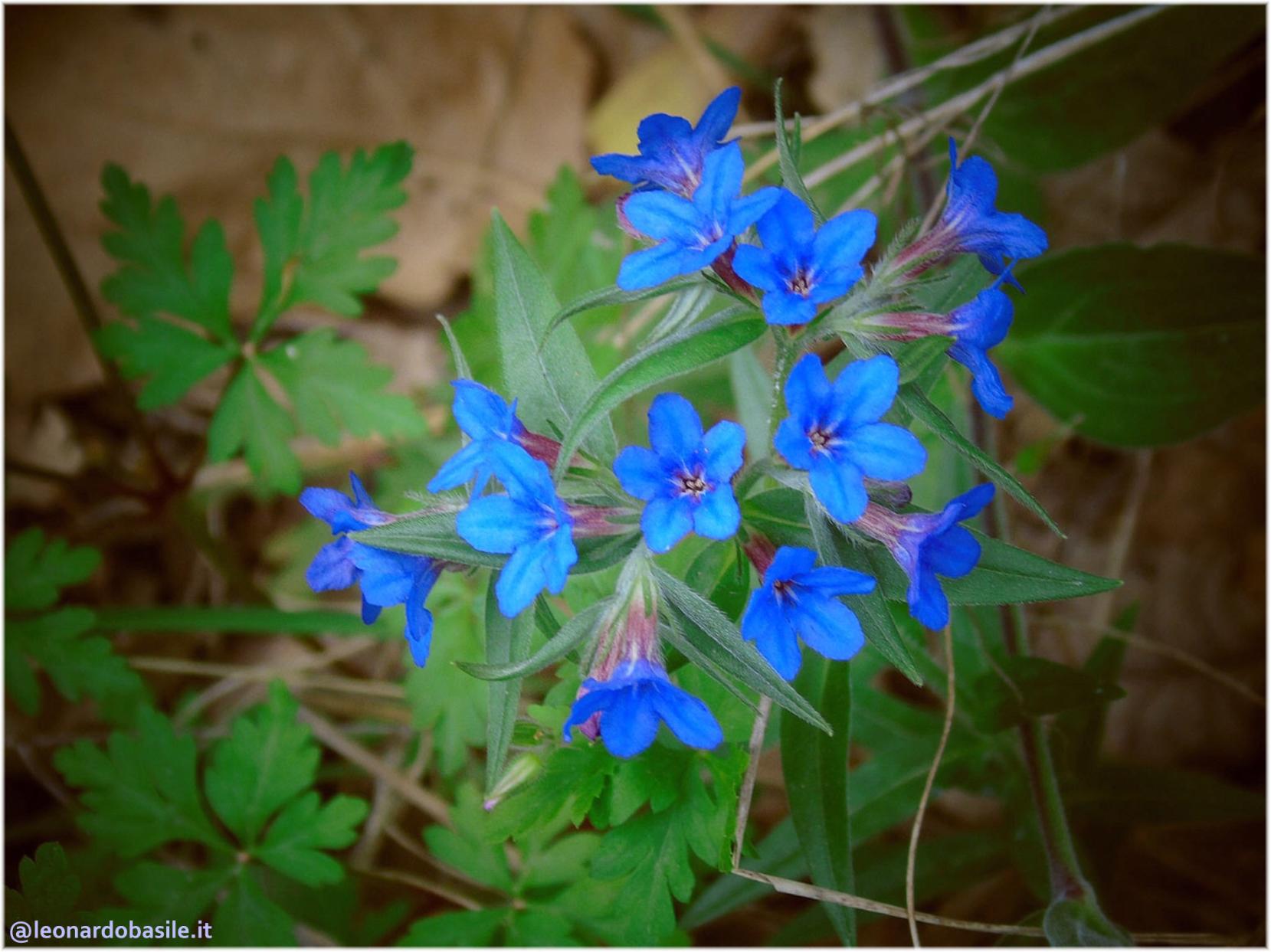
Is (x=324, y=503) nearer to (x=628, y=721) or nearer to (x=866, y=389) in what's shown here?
(x=628, y=721)

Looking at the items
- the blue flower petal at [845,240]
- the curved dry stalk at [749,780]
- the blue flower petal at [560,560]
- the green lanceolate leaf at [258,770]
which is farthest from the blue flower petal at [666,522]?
the green lanceolate leaf at [258,770]

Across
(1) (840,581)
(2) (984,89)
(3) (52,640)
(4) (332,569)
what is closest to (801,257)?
(1) (840,581)

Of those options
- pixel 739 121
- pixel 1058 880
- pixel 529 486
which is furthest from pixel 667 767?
pixel 739 121

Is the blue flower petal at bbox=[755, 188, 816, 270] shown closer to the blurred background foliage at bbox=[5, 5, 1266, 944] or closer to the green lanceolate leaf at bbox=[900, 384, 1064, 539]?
the green lanceolate leaf at bbox=[900, 384, 1064, 539]

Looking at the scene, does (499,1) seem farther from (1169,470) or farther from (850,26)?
(1169,470)

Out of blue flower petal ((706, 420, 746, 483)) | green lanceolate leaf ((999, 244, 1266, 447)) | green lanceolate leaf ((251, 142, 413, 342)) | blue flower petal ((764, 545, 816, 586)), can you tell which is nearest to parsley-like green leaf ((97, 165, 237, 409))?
green lanceolate leaf ((251, 142, 413, 342))

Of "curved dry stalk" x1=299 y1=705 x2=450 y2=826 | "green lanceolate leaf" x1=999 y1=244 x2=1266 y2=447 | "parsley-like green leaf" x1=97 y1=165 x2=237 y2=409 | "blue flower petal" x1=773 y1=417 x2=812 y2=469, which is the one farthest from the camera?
"curved dry stalk" x1=299 y1=705 x2=450 y2=826
